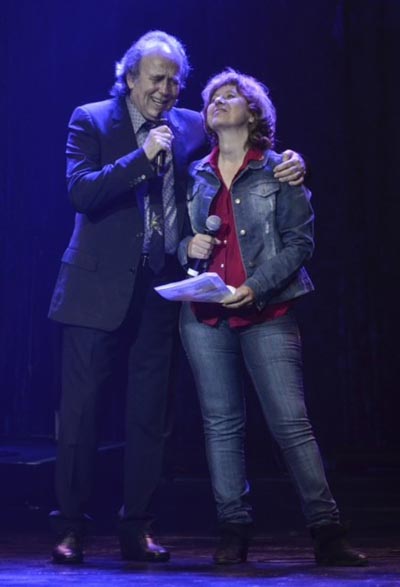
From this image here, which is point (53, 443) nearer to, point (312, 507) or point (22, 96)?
point (22, 96)

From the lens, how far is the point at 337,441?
5.41 m

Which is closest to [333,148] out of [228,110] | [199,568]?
[228,110]

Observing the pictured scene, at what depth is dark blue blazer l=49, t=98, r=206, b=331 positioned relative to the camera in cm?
316

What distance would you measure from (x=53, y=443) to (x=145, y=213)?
7.70ft

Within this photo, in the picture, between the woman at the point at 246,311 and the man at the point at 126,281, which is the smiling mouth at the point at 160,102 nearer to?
the man at the point at 126,281

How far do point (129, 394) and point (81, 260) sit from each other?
0.42m

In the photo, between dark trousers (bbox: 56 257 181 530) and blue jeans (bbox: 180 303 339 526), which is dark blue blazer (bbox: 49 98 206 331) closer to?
dark trousers (bbox: 56 257 181 530)

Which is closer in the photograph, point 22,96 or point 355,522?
point 355,522

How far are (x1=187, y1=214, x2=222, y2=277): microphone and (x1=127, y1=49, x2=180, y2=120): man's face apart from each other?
41 centimetres

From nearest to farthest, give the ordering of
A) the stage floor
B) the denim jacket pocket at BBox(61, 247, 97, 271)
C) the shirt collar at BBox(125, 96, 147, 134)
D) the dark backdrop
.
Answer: the stage floor → the denim jacket pocket at BBox(61, 247, 97, 271) → the shirt collar at BBox(125, 96, 147, 134) → the dark backdrop

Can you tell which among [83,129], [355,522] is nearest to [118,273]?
[83,129]

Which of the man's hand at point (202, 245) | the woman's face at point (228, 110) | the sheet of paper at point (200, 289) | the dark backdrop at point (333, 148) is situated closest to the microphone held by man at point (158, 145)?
the woman's face at point (228, 110)

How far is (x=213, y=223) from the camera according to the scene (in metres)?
3.06

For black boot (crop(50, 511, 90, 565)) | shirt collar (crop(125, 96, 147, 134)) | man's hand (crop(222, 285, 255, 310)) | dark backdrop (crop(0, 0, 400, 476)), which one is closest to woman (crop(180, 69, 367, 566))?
man's hand (crop(222, 285, 255, 310))
